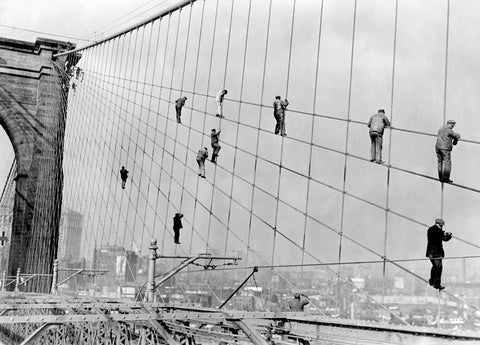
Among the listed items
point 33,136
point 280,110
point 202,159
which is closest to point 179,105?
point 202,159

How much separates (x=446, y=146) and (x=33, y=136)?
16893mm

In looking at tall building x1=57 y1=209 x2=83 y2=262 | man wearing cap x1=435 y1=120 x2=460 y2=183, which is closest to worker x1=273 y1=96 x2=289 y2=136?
man wearing cap x1=435 y1=120 x2=460 y2=183

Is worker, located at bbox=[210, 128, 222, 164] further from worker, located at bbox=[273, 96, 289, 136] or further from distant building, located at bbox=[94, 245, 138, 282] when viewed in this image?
distant building, located at bbox=[94, 245, 138, 282]

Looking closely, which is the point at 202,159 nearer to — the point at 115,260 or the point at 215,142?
the point at 215,142

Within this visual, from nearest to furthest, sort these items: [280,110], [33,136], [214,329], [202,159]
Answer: [214,329] < [280,110] < [202,159] < [33,136]

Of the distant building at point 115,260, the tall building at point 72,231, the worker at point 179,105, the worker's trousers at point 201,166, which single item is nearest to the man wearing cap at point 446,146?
the worker's trousers at point 201,166

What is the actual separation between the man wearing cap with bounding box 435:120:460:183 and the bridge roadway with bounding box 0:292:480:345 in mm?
2053

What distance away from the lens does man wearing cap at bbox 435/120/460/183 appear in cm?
816

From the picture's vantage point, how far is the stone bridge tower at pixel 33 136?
2123 centimetres

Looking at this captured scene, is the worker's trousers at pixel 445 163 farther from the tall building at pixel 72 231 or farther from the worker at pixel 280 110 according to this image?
the tall building at pixel 72 231

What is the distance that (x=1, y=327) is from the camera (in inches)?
886

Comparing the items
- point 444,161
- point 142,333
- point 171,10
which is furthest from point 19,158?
point 444,161

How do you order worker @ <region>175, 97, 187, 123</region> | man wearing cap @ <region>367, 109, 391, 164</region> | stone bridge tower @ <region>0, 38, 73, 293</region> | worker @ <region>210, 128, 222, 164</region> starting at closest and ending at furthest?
man wearing cap @ <region>367, 109, 391, 164</region> < worker @ <region>210, 128, 222, 164</region> < worker @ <region>175, 97, 187, 123</region> < stone bridge tower @ <region>0, 38, 73, 293</region>

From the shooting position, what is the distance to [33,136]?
2216cm
